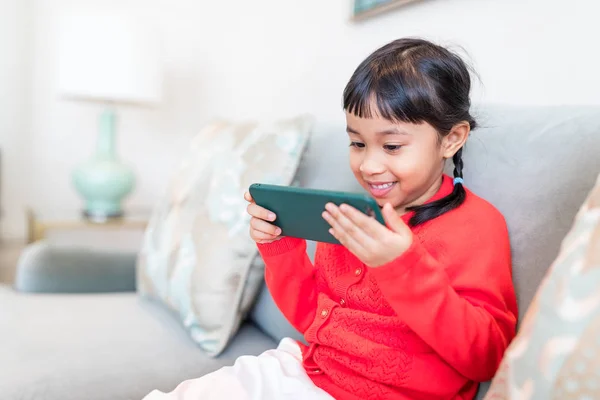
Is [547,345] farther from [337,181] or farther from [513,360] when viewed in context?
[337,181]

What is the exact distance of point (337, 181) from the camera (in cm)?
119

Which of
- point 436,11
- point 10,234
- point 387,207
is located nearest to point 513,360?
point 387,207

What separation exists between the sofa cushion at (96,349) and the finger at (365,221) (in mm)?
591

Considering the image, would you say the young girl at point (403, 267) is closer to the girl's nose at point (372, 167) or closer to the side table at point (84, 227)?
the girl's nose at point (372, 167)

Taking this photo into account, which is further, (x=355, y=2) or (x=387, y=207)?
(x=355, y=2)

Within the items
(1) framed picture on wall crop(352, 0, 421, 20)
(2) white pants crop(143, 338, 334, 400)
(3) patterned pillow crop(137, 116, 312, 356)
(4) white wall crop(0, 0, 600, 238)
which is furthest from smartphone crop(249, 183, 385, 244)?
(1) framed picture on wall crop(352, 0, 421, 20)

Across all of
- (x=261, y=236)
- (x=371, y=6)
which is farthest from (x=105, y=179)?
(x=261, y=236)

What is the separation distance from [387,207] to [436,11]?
80 centimetres

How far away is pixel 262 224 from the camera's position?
853mm

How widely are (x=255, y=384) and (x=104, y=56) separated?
1670 mm

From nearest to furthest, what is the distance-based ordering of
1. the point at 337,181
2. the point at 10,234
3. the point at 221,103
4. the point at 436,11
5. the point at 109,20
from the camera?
the point at 337,181 < the point at 436,11 < the point at 109,20 < the point at 221,103 < the point at 10,234

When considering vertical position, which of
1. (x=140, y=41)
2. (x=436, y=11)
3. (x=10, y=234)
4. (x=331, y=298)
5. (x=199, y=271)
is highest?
(x=436, y=11)

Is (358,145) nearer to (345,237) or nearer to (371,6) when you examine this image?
(345,237)

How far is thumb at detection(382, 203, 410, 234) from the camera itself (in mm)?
676
